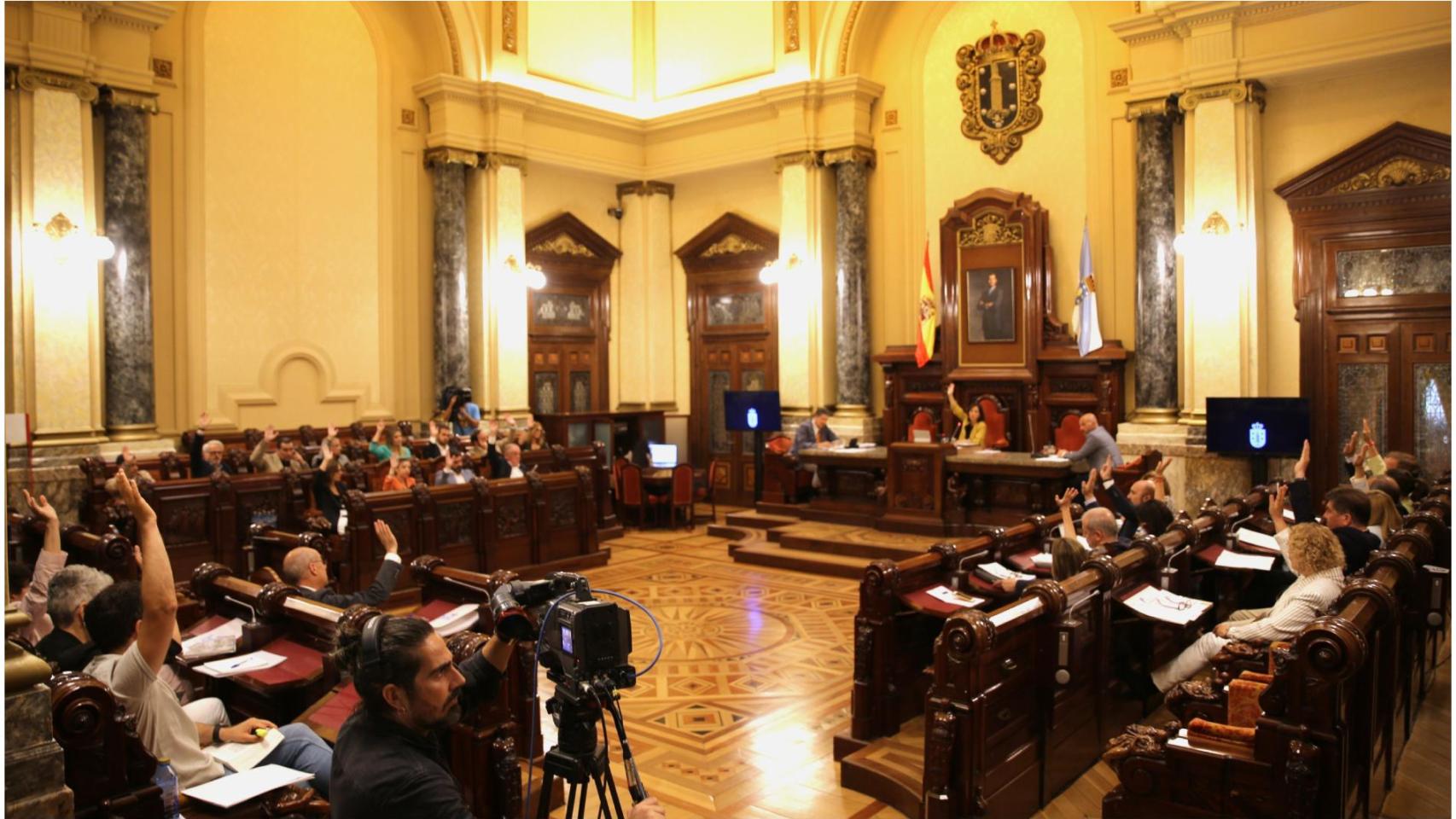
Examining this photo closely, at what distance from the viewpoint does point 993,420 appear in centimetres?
1212

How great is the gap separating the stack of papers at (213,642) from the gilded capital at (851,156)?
32.2 ft

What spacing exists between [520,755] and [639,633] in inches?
99.8

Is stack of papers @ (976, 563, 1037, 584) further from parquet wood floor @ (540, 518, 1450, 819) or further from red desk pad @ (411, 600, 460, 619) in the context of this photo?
red desk pad @ (411, 600, 460, 619)

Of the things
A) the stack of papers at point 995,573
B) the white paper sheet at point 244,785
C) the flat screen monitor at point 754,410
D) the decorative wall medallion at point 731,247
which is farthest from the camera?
the decorative wall medallion at point 731,247

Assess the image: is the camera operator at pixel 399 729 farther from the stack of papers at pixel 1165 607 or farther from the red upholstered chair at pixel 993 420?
the red upholstered chair at pixel 993 420

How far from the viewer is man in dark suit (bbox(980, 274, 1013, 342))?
12.2 metres

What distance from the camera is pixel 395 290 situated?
13172 millimetres

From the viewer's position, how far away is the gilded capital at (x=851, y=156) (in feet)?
42.9

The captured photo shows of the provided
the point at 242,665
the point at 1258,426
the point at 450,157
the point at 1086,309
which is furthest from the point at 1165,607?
the point at 450,157

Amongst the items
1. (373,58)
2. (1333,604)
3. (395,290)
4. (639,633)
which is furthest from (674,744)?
(373,58)

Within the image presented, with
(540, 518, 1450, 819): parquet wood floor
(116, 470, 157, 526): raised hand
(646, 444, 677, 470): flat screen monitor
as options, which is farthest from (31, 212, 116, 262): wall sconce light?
(116, 470, 157, 526): raised hand

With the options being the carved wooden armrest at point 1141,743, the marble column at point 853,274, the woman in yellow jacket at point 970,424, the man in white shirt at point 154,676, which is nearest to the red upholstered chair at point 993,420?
the woman in yellow jacket at point 970,424

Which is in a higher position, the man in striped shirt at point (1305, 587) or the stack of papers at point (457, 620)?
the man in striped shirt at point (1305, 587)

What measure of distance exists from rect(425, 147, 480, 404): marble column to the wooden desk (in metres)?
5.24
